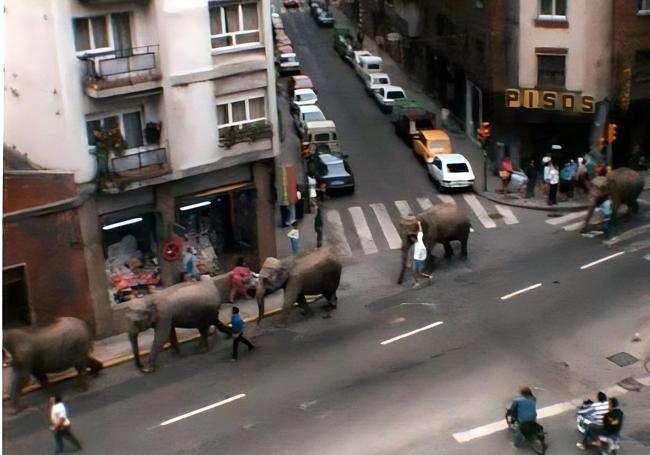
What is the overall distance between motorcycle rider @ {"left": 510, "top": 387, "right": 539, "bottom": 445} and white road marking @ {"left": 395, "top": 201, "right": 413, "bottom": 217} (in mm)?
18792

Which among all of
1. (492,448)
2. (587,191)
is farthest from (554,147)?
(492,448)

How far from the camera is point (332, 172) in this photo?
4103 cm

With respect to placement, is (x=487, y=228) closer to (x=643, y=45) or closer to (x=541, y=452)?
(x=643, y=45)

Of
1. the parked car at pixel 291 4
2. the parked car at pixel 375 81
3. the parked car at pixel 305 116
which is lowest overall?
the parked car at pixel 305 116

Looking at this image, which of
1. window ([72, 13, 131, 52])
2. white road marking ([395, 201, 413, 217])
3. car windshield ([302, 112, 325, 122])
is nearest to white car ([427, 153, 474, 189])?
white road marking ([395, 201, 413, 217])

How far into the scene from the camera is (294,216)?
1468 inches

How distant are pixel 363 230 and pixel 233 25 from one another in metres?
10.4

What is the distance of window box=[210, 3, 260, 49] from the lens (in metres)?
29.5

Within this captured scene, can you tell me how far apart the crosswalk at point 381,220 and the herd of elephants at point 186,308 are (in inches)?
136

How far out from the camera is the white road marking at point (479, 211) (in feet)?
120

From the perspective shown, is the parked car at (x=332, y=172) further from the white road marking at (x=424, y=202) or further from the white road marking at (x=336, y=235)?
the white road marking at (x=424, y=202)

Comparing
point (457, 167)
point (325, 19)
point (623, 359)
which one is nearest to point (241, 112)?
point (457, 167)

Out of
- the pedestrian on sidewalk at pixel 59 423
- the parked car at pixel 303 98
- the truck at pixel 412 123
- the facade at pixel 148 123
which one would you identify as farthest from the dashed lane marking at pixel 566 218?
the pedestrian on sidewalk at pixel 59 423

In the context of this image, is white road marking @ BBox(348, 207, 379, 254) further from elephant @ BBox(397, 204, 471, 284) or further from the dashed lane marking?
the dashed lane marking
